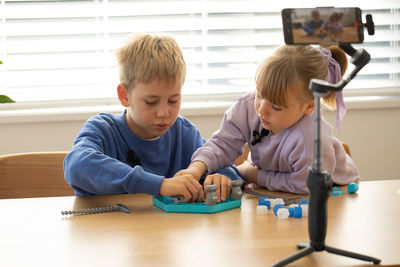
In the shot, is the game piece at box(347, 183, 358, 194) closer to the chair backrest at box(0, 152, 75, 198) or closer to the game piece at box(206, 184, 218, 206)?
the game piece at box(206, 184, 218, 206)

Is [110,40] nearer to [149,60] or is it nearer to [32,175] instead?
[32,175]

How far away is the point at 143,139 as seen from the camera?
1.68 meters

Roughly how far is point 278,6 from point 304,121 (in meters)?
1.43

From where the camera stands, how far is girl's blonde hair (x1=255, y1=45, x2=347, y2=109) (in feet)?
4.72

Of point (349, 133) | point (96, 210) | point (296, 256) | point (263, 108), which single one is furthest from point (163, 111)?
point (349, 133)

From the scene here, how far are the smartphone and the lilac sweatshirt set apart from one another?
573 mm

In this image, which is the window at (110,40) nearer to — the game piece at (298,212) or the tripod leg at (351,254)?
the game piece at (298,212)

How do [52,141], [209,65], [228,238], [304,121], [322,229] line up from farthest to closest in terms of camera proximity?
[209,65] < [52,141] < [304,121] < [228,238] < [322,229]

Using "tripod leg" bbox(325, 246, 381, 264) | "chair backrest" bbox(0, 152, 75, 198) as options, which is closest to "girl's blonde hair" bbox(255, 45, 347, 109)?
"tripod leg" bbox(325, 246, 381, 264)

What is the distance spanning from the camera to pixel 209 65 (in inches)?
111

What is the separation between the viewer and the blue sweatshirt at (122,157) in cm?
136

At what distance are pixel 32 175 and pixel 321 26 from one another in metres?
1.20

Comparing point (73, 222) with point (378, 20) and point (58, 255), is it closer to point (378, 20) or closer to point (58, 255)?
point (58, 255)

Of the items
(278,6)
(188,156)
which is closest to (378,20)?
(278,6)
